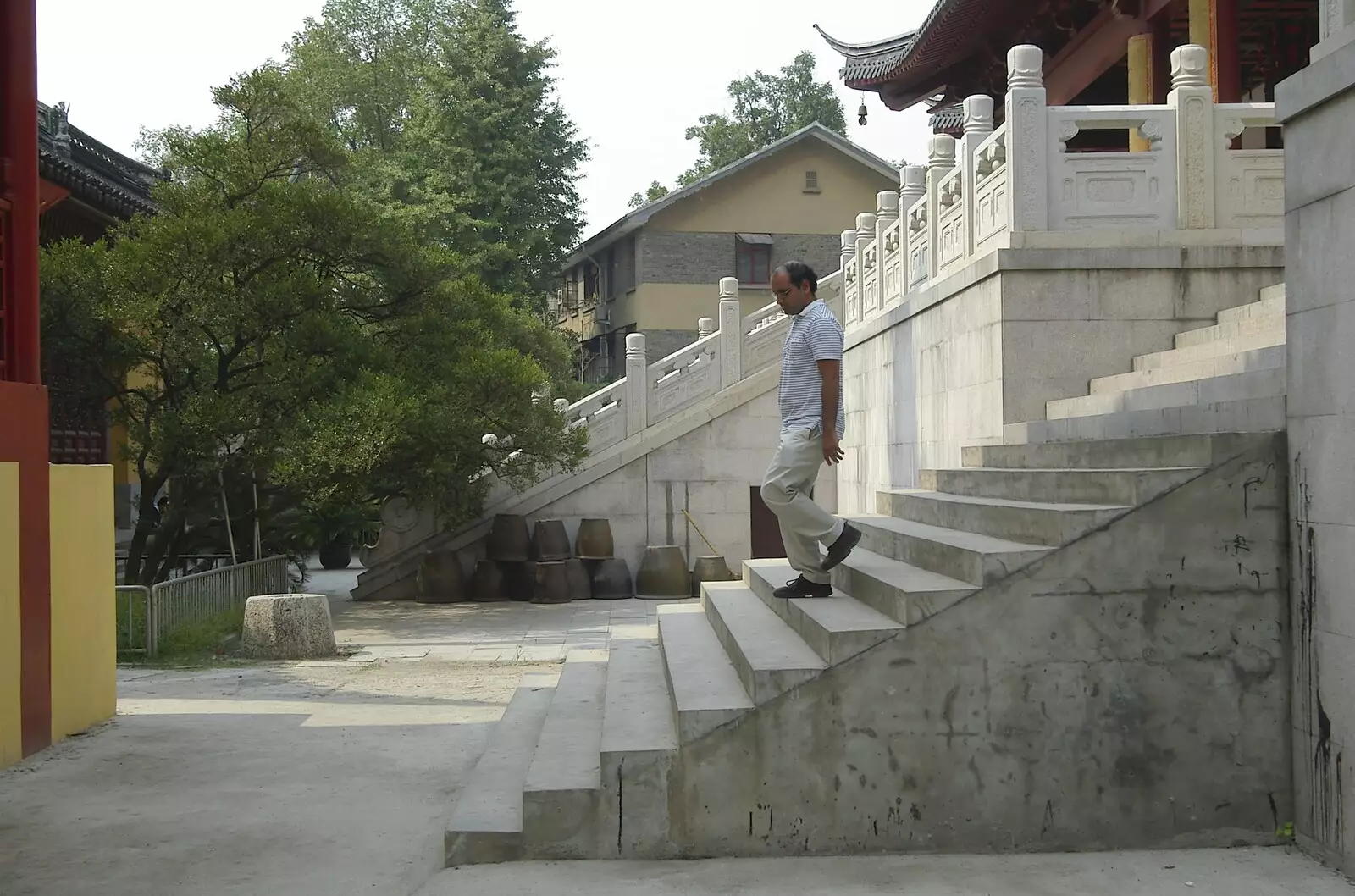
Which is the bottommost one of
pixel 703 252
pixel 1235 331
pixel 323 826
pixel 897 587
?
pixel 323 826

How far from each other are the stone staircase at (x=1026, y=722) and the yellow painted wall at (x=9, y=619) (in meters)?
3.11

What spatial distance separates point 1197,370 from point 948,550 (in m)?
2.57

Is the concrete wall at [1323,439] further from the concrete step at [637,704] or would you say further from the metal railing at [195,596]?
the metal railing at [195,596]

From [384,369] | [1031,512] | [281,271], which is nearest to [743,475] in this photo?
[384,369]

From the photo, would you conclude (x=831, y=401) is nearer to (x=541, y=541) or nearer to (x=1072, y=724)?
(x=1072, y=724)

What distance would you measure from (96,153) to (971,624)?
17377 millimetres

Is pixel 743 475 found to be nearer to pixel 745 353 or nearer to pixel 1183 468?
pixel 745 353

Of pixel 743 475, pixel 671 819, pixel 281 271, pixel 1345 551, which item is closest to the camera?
pixel 1345 551

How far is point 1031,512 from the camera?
5.46 m

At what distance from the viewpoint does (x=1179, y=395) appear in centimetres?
684

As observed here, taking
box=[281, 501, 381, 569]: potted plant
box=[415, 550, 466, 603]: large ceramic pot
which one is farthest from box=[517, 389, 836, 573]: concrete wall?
box=[281, 501, 381, 569]: potted plant

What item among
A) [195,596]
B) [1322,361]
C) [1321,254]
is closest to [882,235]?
[195,596]

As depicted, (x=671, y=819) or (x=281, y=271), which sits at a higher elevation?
(x=281, y=271)

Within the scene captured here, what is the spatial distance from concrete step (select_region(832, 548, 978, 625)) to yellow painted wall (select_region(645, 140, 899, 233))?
2882 cm
